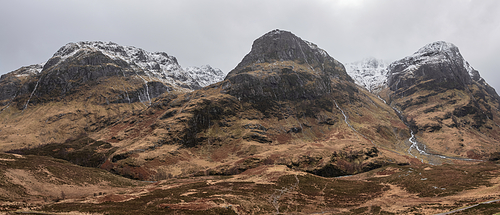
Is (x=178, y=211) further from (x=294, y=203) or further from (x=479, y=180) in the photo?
(x=479, y=180)

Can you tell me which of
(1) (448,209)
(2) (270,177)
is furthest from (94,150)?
(1) (448,209)

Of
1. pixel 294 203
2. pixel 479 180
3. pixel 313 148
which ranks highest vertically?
pixel 313 148

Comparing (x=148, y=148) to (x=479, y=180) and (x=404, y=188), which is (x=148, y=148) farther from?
(x=479, y=180)

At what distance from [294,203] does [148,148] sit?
13767cm

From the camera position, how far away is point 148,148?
179000mm

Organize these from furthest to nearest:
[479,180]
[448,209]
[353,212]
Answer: [479,180] → [353,212] → [448,209]

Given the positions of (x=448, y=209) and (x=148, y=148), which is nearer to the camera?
(x=448, y=209)

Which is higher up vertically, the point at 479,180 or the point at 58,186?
the point at 479,180

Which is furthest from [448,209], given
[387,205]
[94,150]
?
[94,150]

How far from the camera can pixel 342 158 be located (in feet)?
526

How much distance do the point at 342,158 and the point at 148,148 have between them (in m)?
138

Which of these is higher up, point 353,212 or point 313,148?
point 313,148

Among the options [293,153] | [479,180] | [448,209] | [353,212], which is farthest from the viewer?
[293,153]

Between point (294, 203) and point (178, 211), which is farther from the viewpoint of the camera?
point (294, 203)
